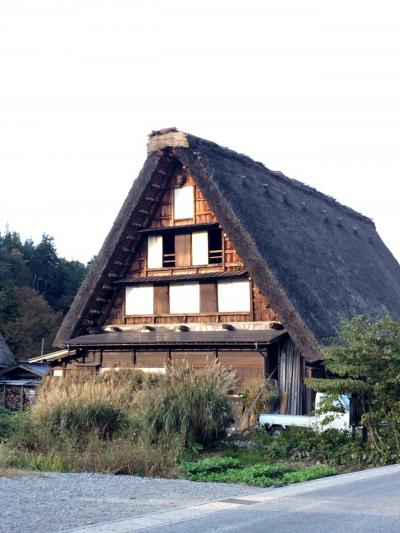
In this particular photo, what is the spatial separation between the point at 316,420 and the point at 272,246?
5794 mm

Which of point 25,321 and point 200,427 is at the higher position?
point 25,321

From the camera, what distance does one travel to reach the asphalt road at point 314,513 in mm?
6930

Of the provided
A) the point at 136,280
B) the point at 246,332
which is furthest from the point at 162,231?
the point at 246,332

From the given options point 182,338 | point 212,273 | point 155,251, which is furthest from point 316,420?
point 155,251

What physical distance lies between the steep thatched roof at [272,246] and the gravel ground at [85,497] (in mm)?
8005

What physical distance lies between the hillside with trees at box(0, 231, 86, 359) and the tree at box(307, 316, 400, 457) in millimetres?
34033

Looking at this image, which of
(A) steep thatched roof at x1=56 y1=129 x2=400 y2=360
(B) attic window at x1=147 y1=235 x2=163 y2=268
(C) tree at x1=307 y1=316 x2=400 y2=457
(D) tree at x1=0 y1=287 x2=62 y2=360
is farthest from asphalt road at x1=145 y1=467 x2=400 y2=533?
(D) tree at x1=0 y1=287 x2=62 y2=360

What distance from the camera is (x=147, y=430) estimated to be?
13.6 metres

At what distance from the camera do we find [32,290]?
50344mm

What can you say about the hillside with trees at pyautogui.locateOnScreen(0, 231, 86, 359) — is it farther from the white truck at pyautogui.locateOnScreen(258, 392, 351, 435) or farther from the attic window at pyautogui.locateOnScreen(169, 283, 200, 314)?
the white truck at pyautogui.locateOnScreen(258, 392, 351, 435)

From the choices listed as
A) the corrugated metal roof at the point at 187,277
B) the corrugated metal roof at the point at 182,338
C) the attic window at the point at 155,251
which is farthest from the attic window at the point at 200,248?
the corrugated metal roof at the point at 182,338

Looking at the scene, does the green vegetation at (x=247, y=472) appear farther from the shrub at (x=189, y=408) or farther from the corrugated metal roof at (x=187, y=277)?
the corrugated metal roof at (x=187, y=277)

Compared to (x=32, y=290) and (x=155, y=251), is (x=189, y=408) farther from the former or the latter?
(x=32, y=290)

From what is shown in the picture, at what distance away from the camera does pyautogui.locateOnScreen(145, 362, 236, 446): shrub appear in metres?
13.9
